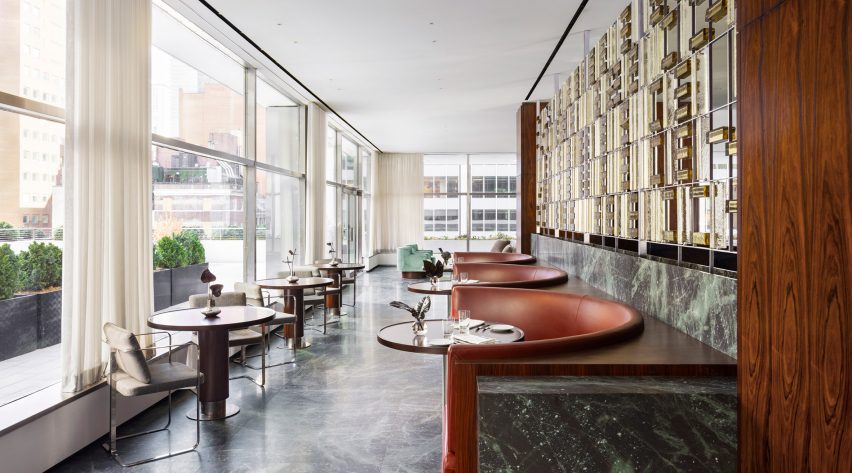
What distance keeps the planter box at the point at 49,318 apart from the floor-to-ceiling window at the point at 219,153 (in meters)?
1.48

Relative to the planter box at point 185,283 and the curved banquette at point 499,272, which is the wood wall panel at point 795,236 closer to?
the curved banquette at point 499,272

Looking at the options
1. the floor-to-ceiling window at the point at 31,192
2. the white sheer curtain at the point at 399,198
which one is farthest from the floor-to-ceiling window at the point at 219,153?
the white sheer curtain at the point at 399,198

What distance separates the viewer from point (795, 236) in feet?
5.86

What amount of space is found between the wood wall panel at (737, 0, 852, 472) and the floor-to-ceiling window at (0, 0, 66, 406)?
3.91 metres

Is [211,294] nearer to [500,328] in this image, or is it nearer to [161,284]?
[161,284]

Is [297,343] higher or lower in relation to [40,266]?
lower

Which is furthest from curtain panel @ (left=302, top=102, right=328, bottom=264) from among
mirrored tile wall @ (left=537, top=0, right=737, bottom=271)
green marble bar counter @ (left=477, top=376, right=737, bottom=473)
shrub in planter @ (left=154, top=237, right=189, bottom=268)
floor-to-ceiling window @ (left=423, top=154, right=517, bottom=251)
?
green marble bar counter @ (left=477, top=376, right=737, bottom=473)

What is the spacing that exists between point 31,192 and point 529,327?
3.61 m

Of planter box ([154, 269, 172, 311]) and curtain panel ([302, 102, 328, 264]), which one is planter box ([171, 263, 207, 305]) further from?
curtain panel ([302, 102, 328, 264])

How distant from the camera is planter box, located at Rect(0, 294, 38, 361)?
3404mm

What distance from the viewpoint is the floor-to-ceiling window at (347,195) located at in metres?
12.5

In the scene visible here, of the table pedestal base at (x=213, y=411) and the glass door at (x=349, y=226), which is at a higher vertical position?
the glass door at (x=349, y=226)

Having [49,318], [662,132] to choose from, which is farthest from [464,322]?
[49,318]

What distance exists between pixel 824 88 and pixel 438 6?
167 inches
